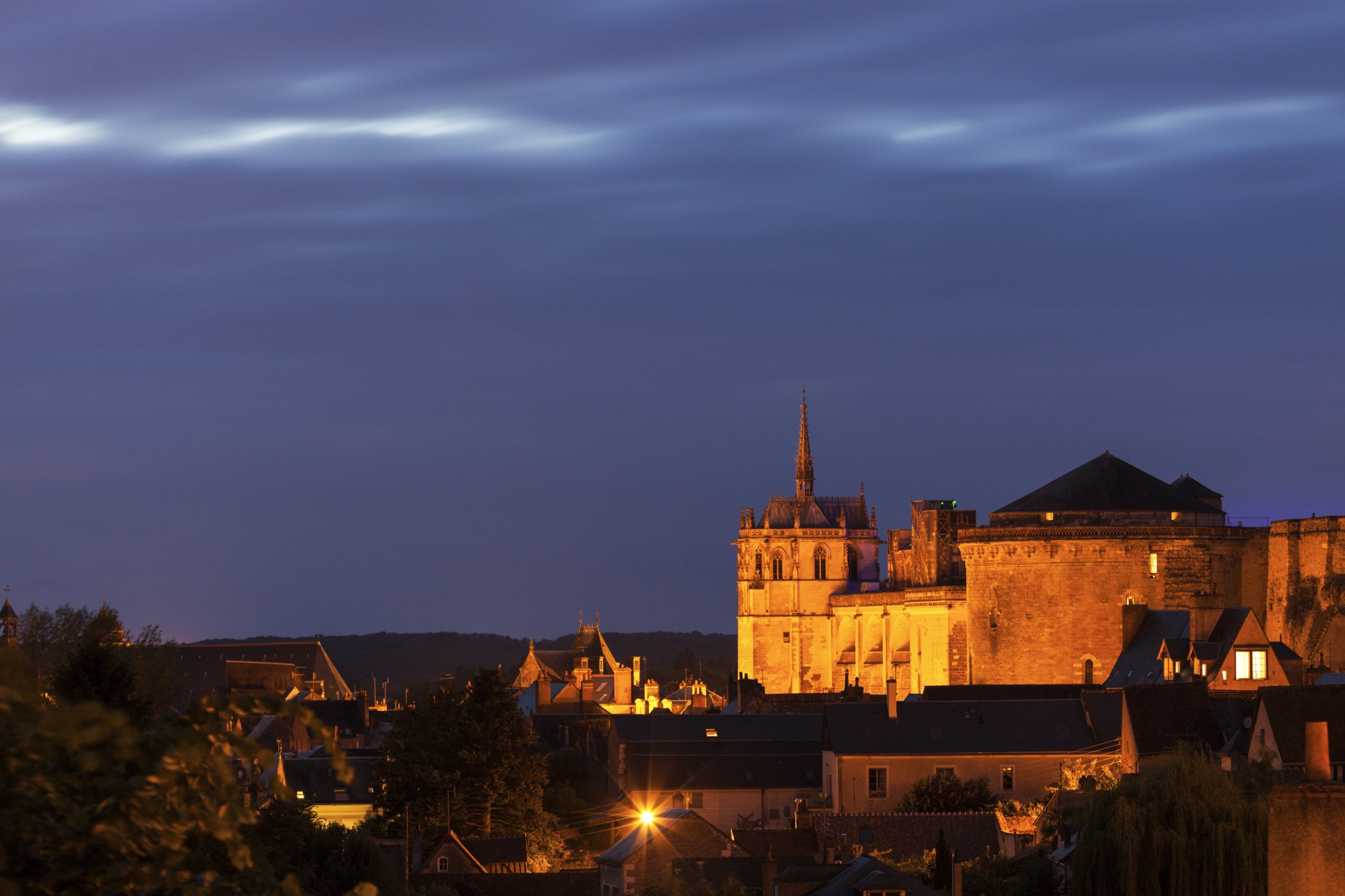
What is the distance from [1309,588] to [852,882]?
160 feet

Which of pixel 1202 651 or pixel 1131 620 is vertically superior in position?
pixel 1131 620

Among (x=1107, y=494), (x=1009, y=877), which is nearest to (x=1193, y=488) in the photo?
(x=1107, y=494)

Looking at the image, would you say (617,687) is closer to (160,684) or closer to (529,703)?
(529,703)

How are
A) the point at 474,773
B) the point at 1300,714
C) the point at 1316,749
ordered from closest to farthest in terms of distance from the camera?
the point at 1316,749 < the point at 1300,714 < the point at 474,773

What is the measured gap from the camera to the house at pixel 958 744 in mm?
63719

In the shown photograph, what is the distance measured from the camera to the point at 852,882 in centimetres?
3962

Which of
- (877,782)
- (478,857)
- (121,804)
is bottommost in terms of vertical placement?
(478,857)

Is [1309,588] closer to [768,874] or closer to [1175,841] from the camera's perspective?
[768,874]

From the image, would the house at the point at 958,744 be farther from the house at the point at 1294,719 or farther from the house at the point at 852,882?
the house at the point at 852,882

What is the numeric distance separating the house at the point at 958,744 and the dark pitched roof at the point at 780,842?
9172 mm

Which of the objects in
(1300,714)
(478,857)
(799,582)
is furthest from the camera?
(799,582)

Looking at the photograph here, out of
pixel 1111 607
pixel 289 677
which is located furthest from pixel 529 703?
pixel 1111 607

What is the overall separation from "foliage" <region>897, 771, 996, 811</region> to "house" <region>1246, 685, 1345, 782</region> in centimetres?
939

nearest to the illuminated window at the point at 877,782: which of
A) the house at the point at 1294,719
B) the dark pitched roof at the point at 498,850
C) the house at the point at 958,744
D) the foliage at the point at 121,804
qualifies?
the house at the point at 958,744
